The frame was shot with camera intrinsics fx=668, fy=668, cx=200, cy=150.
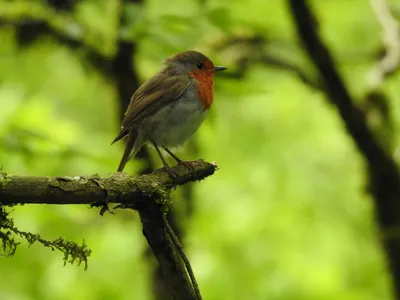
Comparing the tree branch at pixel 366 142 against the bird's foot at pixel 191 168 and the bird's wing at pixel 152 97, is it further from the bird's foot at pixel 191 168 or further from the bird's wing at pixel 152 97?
the bird's foot at pixel 191 168

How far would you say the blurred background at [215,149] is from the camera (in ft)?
14.6

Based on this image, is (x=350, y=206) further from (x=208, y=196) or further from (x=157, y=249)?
(x=157, y=249)

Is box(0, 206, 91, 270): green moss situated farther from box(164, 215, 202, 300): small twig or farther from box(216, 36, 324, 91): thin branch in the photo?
box(216, 36, 324, 91): thin branch

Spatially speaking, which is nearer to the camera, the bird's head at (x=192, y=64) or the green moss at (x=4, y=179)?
the green moss at (x=4, y=179)

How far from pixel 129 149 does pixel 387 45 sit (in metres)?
2.62

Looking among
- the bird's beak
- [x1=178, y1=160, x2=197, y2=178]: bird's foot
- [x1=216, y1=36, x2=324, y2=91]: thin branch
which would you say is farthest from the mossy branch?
[x1=216, y1=36, x2=324, y2=91]: thin branch

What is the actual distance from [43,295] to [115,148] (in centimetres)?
150

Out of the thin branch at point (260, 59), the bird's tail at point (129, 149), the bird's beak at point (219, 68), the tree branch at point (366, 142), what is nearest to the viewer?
the bird's tail at point (129, 149)

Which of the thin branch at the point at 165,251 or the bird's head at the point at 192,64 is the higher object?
the bird's head at the point at 192,64

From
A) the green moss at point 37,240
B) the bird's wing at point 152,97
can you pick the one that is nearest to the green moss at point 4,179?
the green moss at point 37,240

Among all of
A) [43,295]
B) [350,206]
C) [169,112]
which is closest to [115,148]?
[43,295]

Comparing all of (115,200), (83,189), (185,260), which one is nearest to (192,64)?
(185,260)

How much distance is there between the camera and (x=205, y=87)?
4.06m

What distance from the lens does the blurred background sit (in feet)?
14.6
